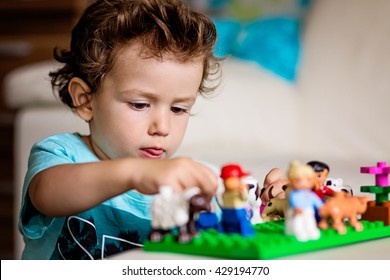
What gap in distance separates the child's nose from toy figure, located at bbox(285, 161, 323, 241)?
0.27m

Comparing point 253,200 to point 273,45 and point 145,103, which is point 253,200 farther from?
point 273,45

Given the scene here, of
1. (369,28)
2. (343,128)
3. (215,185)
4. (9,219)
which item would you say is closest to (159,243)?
(215,185)

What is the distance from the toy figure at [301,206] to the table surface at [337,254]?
0.02 metres

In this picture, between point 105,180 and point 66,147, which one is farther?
point 66,147

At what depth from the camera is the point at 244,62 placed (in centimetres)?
226

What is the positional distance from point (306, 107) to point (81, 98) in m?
1.08

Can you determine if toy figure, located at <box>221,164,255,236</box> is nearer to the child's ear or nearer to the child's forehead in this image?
the child's forehead

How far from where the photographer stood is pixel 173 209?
Result: 693mm

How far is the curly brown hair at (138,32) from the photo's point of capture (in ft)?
3.35

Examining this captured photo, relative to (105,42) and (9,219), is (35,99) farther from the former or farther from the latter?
(105,42)

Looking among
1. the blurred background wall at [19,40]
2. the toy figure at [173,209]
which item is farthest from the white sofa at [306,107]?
the toy figure at [173,209]

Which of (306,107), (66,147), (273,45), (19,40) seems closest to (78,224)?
(66,147)

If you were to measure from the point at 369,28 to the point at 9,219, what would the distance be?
4.92 feet

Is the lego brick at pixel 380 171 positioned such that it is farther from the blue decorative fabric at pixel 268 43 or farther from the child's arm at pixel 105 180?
the blue decorative fabric at pixel 268 43
